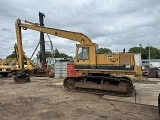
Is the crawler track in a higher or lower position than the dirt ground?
higher

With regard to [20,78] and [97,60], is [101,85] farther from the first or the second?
[20,78]

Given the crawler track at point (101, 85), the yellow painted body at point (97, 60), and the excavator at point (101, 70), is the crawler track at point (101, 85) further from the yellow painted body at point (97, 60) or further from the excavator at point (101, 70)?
the yellow painted body at point (97, 60)

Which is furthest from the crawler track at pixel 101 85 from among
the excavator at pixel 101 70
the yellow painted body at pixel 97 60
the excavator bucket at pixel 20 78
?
the excavator bucket at pixel 20 78

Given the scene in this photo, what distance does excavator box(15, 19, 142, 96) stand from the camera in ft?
43.7

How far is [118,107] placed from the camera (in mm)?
9969

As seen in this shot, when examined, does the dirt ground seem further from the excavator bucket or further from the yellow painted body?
the excavator bucket

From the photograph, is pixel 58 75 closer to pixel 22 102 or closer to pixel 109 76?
pixel 109 76

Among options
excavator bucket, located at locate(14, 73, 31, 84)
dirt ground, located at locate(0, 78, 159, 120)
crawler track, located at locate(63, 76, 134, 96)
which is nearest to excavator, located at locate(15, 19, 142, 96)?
crawler track, located at locate(63, 76, 134, 96)

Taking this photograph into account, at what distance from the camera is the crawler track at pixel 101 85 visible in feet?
42.7

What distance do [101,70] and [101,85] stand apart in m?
0.95

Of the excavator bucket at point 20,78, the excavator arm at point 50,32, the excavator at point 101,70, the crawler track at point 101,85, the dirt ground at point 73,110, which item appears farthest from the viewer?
the excavator bucket at point 20,78

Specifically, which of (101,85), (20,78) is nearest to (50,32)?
(20,78)

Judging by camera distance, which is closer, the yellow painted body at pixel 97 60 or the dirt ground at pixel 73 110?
the dirt ground at pixel 73 110

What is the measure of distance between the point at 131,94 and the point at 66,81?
4.56m
